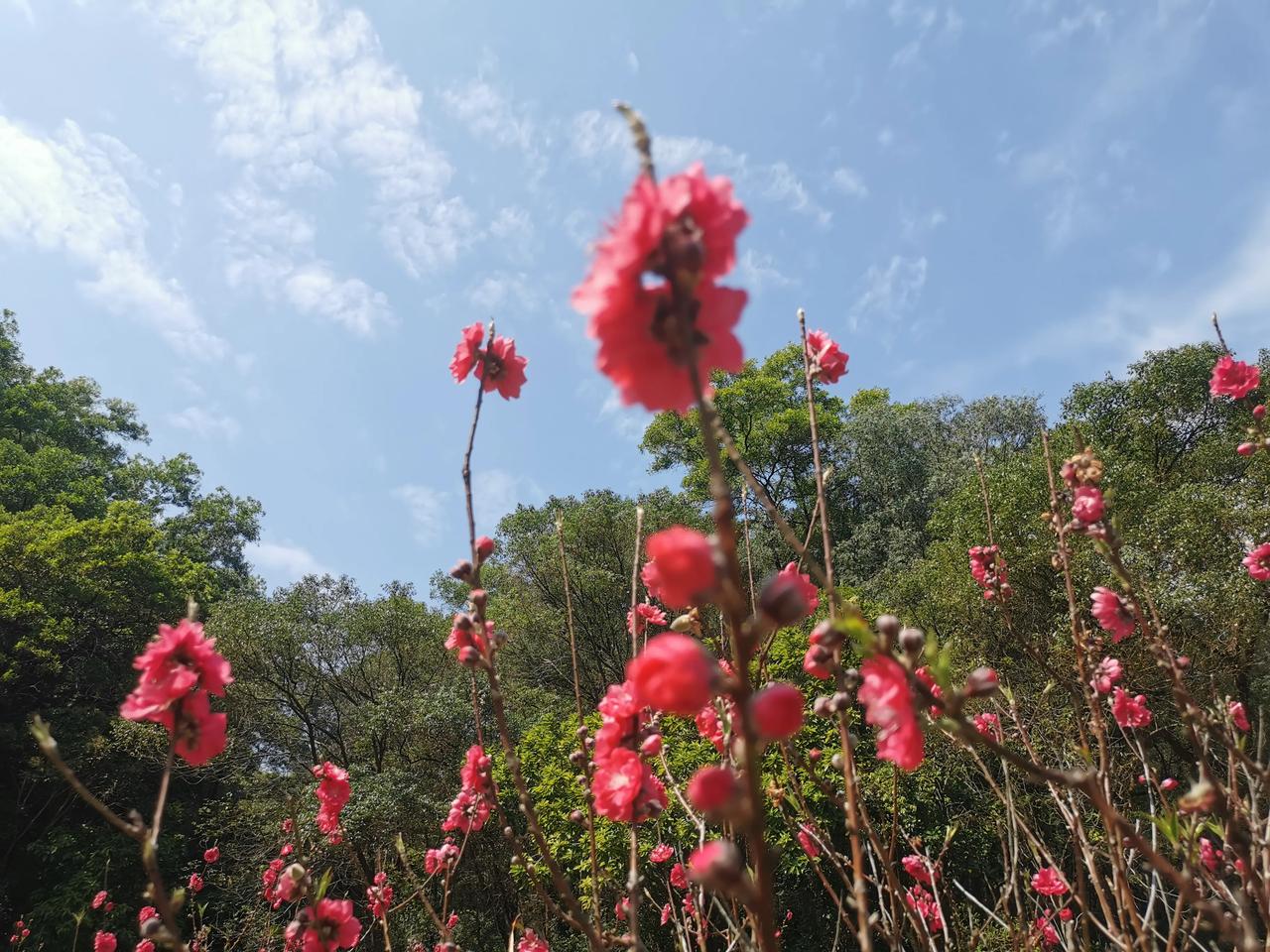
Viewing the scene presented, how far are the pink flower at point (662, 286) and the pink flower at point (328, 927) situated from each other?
1.50m

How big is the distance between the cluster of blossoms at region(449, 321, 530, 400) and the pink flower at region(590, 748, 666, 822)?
3.70ft

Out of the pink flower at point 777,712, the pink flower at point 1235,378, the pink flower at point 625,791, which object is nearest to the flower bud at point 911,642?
the pink flower at point 777,712

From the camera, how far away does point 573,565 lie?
1672cm

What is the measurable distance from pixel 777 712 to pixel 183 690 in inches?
48.5

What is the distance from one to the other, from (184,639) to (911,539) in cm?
1906

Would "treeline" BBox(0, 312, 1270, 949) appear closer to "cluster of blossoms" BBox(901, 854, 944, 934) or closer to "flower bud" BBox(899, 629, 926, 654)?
"cluster of blossoms" BBox(901, 854, 944, 934)

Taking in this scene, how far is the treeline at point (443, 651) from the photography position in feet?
29.2

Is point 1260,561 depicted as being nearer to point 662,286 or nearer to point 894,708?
point 894,708

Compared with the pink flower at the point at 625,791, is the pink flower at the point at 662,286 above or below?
→ above

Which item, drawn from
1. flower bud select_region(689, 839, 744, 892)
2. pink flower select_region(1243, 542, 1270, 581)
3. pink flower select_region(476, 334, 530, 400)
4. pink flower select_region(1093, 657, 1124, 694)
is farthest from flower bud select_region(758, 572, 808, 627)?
pink flower select_region(1243, 542, 1270, 581)

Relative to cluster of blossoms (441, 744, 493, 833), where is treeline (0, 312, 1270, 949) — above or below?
above

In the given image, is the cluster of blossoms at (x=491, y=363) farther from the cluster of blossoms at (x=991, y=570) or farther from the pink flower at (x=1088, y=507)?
the cluster of blossoms at (x=991, y=570)

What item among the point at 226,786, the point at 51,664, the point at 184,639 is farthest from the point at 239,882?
the point at 184,639

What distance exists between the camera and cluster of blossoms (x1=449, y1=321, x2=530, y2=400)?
6.81ft
